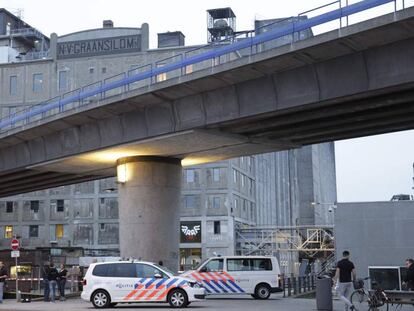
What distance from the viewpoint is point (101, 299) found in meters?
22.5

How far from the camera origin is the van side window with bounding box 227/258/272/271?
26955 millimetres

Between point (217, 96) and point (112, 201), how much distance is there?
5118 centimetres

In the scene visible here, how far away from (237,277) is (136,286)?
6056 millimetres

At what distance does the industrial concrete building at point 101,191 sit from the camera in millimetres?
68750

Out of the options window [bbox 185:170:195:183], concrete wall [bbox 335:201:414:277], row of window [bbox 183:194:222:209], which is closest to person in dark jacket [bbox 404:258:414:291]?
concrete wall [bbox 335:201:414:277]

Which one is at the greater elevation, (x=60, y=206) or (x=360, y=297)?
(x=60, y=206)

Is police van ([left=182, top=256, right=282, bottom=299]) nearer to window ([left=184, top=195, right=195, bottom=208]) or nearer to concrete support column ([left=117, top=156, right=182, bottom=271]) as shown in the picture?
concrete support column ([left=117, top=156, right=182, bottom=271])

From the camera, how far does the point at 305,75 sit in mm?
20859

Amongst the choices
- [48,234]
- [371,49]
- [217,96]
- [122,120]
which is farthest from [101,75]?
[371,49]

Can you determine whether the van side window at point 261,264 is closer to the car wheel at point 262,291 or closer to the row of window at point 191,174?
the car wheel at point 262,291

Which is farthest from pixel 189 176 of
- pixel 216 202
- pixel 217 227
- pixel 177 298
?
pixel 177 298

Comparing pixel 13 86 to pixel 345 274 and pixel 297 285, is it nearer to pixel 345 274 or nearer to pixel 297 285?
pixel 297 285

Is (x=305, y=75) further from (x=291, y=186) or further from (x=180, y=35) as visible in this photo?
(x=291, y=186)

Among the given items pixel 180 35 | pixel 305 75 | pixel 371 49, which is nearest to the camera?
pixel 371 49
